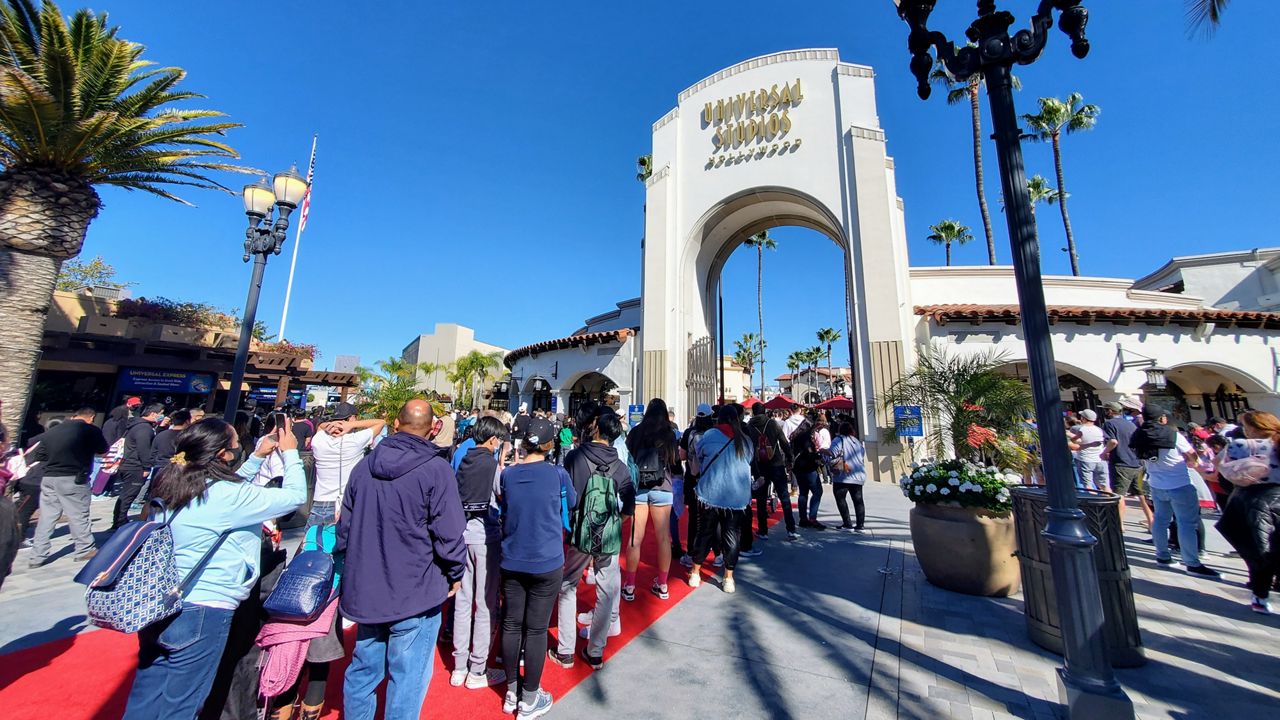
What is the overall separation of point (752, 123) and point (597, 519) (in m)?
17.7

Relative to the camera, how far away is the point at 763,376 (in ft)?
158

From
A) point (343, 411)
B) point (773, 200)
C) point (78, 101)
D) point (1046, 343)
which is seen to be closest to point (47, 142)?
point (78, 101)

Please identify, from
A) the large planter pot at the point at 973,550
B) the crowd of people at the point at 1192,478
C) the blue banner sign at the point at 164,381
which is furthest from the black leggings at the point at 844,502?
the blue banner sign at the point at 164,381

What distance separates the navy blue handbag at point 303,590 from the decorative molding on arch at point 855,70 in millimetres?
19291

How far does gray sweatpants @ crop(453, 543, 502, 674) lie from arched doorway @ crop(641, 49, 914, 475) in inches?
495

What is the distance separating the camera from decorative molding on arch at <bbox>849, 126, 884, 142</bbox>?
580 inches

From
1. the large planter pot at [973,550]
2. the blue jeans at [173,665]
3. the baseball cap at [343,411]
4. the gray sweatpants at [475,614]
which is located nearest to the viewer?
the blue jeans at [173,665]

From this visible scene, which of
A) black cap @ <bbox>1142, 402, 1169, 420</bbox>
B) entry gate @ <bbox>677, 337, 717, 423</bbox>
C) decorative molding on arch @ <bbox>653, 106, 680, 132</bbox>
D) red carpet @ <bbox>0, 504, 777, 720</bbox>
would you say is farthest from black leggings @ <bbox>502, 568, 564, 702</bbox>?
decorative molding on arch @ <bbox>653, 106, 680, 132</bbox>

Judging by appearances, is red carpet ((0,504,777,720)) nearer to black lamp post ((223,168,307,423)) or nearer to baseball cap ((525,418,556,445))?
baseball cap ((525,418,556,445))

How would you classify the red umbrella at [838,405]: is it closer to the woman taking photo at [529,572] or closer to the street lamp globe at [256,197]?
the woman taking photo at [529,572]

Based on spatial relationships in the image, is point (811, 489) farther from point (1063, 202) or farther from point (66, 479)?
point (1063, 202)

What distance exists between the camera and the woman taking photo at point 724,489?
4848 millimetres

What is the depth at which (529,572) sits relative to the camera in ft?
9.55

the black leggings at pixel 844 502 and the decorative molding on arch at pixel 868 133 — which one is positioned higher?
the decorative molding on arch at pixel 868 133
